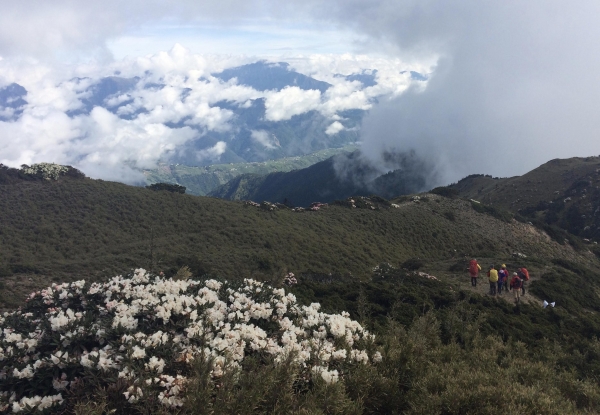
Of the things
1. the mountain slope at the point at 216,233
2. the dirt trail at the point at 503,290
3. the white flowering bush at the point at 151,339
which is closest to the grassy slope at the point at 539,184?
the mountain slope at the point at 216,233

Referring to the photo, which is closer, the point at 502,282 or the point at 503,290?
the point at 502,282

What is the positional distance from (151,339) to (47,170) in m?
54.1

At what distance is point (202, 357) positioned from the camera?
476cm

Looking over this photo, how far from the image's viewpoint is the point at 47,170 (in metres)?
48.5

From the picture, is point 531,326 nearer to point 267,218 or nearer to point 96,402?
point 96,402

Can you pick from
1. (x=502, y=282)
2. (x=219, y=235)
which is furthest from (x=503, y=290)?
(x=219, y=235)

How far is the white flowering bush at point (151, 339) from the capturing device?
190 inches

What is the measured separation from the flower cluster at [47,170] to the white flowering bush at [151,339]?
4911 centimetres

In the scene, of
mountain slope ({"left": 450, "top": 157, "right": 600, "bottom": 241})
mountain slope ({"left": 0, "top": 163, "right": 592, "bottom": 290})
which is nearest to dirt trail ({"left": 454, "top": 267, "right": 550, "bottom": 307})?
mountain slope ({"left": 0, "top": 163, "right": 592, "bottom": 290})

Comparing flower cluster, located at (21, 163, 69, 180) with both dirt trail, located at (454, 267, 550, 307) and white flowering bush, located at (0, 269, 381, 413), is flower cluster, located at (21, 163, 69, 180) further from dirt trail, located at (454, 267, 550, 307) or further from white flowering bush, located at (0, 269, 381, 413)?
dirt trail, located at (454, 267, 550, 307)

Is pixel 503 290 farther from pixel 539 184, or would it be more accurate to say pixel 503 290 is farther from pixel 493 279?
pixel 539 184

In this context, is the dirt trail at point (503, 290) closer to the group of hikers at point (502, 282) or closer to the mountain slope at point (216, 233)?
the group of hikers at point (502, 282)

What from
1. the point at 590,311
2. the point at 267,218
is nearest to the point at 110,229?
the point at 267,218

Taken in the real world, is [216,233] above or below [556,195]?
below
